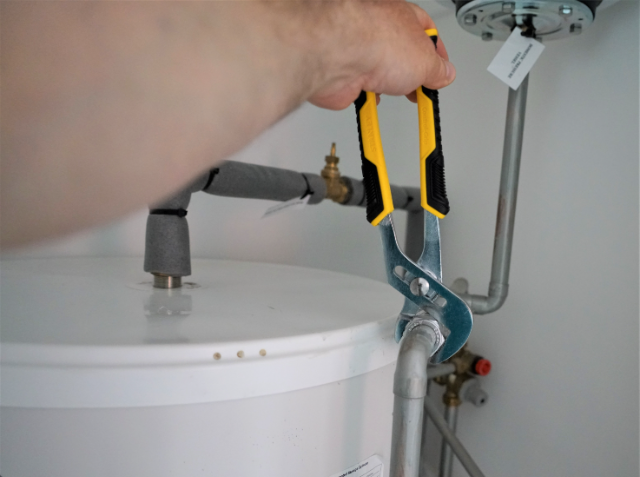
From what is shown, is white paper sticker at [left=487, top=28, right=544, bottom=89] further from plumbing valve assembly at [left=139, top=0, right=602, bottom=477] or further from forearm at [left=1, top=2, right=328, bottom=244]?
forearm at [left=1, top=2, right=328, bottom=244]

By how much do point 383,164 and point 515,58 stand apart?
0.99 feet

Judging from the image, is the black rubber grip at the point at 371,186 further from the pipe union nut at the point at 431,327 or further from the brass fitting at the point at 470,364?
the brass fitting at the point at 470,364

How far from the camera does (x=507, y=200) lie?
2.15 ft

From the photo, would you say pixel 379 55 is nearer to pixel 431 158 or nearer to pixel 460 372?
pixel 431 158

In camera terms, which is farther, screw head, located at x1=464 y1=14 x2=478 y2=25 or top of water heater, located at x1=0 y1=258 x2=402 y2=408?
screw head, located at x1=464 y1=14 x2=478 y2=25

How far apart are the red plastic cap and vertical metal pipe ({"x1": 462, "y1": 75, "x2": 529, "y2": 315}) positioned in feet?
0.37

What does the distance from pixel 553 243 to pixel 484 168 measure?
0.18 meters

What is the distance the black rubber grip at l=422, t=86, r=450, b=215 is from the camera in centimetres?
39

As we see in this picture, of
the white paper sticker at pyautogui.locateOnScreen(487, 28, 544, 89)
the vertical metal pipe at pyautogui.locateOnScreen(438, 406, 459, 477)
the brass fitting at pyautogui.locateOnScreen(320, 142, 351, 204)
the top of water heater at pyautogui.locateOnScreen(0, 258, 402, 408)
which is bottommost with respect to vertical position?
the vertical metal pipe at pyautogui.locateOnScreen(438, 406, 459, 477)

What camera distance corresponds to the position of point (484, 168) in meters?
0.81

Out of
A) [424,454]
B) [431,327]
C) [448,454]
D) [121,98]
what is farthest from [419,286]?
[424,454]

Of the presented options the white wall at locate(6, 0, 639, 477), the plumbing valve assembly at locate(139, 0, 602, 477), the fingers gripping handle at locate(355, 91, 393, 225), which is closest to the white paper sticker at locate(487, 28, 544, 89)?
the plumbing valve assembly at locate(139, 0, 602, 477)

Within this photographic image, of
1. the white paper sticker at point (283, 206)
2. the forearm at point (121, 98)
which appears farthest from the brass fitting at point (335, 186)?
the forearm at point (121, 98)

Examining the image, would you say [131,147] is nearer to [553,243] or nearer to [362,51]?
[362,51]
